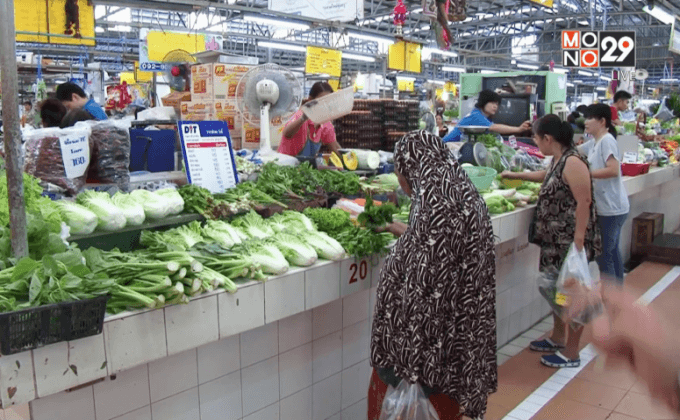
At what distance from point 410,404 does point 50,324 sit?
5.40ft

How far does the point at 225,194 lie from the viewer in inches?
147

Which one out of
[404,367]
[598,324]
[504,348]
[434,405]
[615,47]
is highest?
[615,47]

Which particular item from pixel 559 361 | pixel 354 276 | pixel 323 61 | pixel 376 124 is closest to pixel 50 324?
pixel 354 276

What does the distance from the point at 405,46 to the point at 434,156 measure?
1481 cm

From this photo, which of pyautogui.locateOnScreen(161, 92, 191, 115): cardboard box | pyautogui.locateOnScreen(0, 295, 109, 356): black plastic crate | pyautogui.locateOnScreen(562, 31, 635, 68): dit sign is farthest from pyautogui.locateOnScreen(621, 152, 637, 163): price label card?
pyautogui.locateOnScreen(0, 295, 109, 356): black plastic crate

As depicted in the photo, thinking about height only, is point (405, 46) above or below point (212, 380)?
above

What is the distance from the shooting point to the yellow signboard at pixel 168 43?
1298 cm

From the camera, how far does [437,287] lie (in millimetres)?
2725

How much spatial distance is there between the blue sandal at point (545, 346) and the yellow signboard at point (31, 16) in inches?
369

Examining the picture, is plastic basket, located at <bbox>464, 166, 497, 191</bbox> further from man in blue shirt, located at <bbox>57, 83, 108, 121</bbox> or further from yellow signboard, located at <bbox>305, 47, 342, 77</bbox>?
yellow signboard, located at <bbox>305, 47, 342, 77</bbox>

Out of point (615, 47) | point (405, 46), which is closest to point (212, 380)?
point (615, 47)

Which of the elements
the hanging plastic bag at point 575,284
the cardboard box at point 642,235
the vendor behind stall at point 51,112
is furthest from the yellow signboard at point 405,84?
the hanging plastic bag at point 575,284

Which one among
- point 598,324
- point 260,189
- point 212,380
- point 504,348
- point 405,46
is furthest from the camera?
point 405,46

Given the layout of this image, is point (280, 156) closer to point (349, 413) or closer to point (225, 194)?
point (225, 194)
